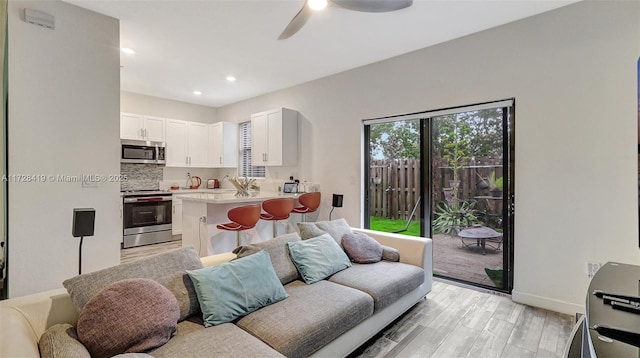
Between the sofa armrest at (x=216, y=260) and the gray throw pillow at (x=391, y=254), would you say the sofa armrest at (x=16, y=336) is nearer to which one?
the sofa armrest at (x=216, y=260)

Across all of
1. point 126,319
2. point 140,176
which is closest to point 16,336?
point 126,319

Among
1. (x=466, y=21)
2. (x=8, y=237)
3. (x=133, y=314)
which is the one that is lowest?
(x=133, y=314)

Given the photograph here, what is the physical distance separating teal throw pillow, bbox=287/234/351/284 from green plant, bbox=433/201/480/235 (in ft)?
5.05

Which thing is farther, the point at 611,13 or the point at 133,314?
the point at 611,13

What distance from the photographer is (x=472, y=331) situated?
2377mm

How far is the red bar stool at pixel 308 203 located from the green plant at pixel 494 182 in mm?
2268

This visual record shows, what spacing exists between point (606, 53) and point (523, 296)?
7.59 ft

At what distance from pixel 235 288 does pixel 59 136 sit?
86.9 inches

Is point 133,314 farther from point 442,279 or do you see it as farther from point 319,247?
point 442,279

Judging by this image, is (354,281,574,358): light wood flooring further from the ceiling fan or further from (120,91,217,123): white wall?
(120,91,217,123): white wall

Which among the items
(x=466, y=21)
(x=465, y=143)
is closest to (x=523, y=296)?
(x=465, y=143)

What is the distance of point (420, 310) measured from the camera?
2.74 m

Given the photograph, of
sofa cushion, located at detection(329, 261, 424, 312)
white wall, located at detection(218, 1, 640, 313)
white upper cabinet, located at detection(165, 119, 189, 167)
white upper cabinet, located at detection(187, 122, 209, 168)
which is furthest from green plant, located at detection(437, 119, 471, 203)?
white upper cabinet, located at detection(165, 119, 189, 167)

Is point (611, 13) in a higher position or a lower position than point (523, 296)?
higher
